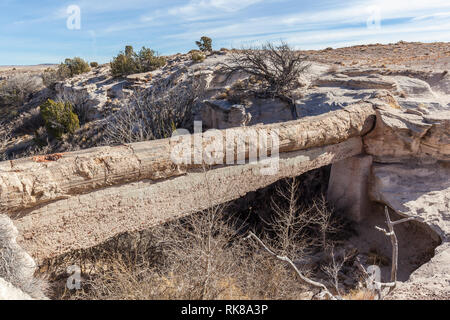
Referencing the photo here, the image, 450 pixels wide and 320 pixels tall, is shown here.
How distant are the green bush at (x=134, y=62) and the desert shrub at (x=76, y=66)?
4.85m

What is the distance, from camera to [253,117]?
12812mm

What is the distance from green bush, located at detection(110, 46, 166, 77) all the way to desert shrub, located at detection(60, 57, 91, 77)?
15.9ft

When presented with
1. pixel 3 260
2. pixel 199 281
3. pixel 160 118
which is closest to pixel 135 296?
pixel 199 281

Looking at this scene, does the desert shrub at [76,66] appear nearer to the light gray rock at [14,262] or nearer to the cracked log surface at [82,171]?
the cracked log surface at [82,171]

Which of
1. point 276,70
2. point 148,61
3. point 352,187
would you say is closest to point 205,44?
point 148,61

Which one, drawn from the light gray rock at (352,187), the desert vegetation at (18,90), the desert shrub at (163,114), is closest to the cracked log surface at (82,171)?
the light gray rock at (352,187)

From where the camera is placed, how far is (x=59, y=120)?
1605 centimetres

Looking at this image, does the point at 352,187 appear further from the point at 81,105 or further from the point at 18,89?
the point at 18,89

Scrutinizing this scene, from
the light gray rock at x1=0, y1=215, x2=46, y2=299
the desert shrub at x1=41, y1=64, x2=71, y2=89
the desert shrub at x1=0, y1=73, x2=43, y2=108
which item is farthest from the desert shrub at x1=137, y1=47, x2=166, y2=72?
the light gray rock at x1=0, y1=215, x2=46, y2=299

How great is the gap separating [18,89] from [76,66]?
4749 mm
